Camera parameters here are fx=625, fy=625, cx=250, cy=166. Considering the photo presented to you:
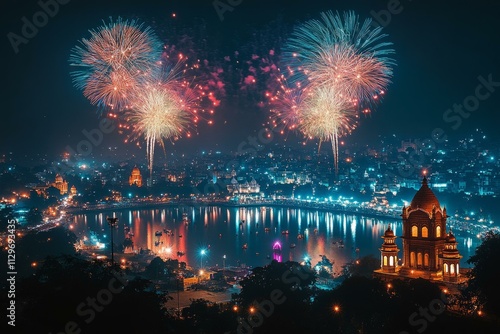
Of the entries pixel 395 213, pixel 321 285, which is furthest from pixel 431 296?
pixel 395 213

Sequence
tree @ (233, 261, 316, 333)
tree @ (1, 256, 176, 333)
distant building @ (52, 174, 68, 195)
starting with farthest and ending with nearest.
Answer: distant building @ (52, 174, 68, 195) → tree @ (233, 261, 316, 333) → tree @ (1, 256, 176, 333)

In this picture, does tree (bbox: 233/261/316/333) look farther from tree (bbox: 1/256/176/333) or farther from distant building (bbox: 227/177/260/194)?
distant building (bbox: 227/177/260/194)

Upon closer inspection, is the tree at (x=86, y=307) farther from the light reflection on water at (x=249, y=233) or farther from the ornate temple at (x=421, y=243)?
the light reflection on water at (x=249, y=233)

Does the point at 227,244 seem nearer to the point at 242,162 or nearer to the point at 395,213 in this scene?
the point at 395,213

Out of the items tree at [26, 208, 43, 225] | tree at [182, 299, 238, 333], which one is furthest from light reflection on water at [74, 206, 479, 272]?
tree at [182, 299, 238, 333]

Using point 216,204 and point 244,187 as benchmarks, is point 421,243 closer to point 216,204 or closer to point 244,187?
point 216,204

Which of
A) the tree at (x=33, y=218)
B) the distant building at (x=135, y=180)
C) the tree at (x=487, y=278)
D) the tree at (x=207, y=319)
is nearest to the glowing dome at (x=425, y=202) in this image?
the tree at (x=487, y=278)
